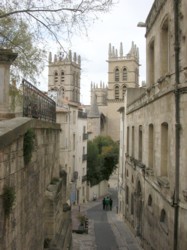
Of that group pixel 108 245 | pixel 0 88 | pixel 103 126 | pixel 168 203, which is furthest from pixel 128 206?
pixel 103 126

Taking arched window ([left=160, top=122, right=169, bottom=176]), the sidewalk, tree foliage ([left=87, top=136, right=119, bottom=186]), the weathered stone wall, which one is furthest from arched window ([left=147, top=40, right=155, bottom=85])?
tree foliage ([left=87, top=136, right=119, bottom=186])

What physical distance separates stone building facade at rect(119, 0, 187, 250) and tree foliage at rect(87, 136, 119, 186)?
3045 centimetres

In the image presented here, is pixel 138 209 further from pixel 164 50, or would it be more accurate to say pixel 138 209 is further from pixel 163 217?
pixel 164 50

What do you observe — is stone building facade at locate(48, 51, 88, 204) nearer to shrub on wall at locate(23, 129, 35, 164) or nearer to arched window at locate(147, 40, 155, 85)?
arched window at locate(147, 40, 155, 85)

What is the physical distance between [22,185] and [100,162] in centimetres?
4615

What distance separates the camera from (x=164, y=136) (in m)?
13.4

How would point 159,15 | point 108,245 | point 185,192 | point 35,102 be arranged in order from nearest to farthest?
1. point 35,102
2. point 185,192
3. point 159,15
4. point 108,245

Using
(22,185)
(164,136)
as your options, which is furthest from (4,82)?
(164,136)

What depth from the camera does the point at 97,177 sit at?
50938 millimetres

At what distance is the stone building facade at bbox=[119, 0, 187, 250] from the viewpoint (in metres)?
10.9

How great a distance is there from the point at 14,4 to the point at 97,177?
41.5 metres

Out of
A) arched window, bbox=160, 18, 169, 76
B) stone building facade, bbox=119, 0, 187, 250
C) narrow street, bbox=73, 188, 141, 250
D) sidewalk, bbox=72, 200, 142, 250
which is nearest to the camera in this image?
stone building facade, bbox=119, 0, 187, 250

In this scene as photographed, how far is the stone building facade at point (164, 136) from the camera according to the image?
10922 mm

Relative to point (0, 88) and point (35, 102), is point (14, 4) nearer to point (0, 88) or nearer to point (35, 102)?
point (35, 102)
